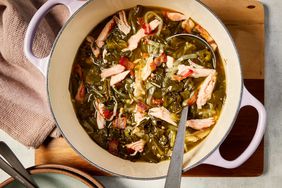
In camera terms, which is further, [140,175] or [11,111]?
[11,111]

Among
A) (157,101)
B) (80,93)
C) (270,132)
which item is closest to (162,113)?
(157,101)

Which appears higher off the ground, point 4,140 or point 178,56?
point 178,56

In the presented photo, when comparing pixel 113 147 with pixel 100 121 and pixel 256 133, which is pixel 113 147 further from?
pixel 256 133

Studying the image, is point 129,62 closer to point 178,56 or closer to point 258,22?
point 178,56

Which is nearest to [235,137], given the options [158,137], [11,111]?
[158,137]

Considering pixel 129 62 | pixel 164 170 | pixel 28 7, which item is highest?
pixel 28 7

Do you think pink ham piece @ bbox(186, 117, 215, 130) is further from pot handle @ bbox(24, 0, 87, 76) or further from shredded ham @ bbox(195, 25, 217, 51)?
pot handle @ bbox(24, 0, 87, 76)
